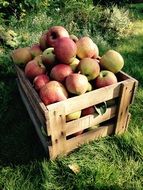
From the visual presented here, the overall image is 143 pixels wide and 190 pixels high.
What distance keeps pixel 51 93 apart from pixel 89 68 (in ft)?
1.33

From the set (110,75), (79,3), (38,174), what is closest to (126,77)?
(110,75)

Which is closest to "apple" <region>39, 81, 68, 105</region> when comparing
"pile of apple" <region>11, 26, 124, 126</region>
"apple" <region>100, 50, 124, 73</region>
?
"pile of apple" <region>11, 26, 124, 126</region>

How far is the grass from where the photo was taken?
224cm

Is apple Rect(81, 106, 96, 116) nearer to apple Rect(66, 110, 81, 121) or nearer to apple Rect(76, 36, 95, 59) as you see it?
apple Rect(66, 110, 81, 121)

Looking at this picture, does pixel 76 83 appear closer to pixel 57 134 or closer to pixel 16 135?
pixel 57 134

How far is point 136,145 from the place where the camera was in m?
2.54

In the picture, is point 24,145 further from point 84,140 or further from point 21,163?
point 84,140

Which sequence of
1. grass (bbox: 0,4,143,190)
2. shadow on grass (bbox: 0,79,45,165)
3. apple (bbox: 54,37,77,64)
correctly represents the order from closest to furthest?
apple (bbox: 54,37,77,64) → grass (bbox: 0,4,143,190) → shadow on grass (bbox: 0,79,45,165)

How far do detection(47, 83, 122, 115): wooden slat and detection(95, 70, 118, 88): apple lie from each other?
0.05m

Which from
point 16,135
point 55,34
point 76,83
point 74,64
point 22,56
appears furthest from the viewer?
point 16,135

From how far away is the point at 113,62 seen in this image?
2.27 metres

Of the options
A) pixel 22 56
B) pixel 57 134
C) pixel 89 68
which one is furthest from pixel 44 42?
pixel 57 134

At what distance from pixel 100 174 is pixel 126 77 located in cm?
92

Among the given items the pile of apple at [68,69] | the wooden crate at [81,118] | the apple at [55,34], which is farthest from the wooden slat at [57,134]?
the apple at [55,34]
